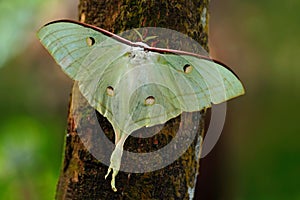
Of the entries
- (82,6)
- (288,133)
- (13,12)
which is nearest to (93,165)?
(82,6)

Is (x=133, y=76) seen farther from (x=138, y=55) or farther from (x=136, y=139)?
(x=136, y=139)

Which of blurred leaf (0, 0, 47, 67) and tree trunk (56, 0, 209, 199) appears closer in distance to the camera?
tree trunk (56, 0, 209, 199)

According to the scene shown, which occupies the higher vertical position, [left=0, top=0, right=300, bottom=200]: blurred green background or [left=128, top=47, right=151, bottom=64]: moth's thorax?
[left=128, top=47, right=151, bottom=64]: moth's thorax

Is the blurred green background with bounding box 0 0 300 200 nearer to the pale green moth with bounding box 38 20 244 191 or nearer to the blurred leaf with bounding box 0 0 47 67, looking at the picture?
the blurred leaf with bounding box 0 0 47 67

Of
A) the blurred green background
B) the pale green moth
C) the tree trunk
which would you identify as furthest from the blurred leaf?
the pale green moth

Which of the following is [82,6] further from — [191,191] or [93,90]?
[191,191]

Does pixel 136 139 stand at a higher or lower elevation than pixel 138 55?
lower

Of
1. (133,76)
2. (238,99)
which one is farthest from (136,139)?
(238,99)
